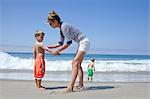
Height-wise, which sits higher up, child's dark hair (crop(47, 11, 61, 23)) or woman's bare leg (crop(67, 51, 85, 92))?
child's dark hair (crop(47, 11, 61, 23))

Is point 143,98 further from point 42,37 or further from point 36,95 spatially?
point 42,37

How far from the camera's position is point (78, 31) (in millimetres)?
7711

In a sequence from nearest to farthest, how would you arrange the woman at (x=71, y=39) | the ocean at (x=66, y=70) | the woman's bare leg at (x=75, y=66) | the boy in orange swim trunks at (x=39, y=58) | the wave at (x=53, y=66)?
the woman at (x=71, y=39)
the woman's bare leg at (x=75, y=66)
the boy in orange swim trunks at (x=39, y=58)
the ocean at (x=66, y=70)
the wave at (x=53, y=66)

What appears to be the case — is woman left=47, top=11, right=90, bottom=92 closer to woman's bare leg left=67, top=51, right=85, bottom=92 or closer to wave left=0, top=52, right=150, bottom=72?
woman's bare leg left=67, top=51, right=85, bottom=92

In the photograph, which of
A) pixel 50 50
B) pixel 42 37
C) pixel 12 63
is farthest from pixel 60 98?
pixel 12 63

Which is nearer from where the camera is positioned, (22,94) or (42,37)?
(22,94)

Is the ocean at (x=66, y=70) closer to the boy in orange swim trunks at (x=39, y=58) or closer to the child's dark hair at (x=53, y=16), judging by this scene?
the boy in orange swim trunks at (x=39, y=58)

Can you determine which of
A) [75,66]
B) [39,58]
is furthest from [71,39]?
[39,58]

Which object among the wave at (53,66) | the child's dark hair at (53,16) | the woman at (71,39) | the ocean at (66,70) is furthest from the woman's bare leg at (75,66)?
the wave at (53,66)

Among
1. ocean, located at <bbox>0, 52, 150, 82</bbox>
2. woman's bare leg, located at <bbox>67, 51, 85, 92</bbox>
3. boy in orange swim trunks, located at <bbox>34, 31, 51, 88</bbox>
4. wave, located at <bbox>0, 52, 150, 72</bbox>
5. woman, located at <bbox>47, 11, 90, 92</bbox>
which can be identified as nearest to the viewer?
woman, located at <bbox>47, 11, 90, 92</bbox>

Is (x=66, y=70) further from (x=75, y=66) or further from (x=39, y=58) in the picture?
(x=75, y=66)

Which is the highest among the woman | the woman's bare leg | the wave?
the woman

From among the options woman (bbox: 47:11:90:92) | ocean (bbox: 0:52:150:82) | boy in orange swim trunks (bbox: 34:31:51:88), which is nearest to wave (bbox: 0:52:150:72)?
ocean (bbox: 0:52:150:82)

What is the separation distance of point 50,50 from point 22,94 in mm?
1174
